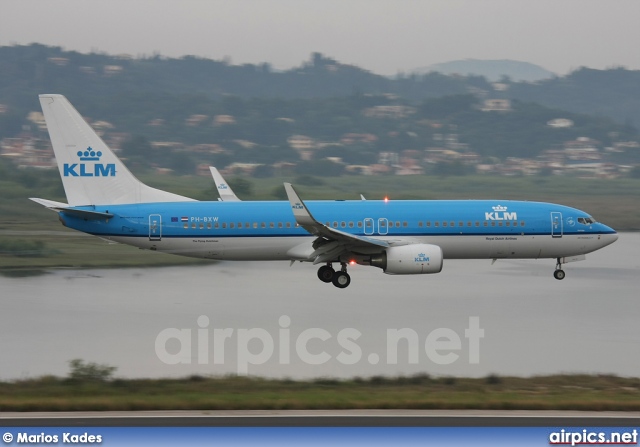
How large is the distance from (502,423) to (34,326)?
26.2 meters

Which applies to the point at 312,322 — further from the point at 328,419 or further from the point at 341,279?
the point at 328,419

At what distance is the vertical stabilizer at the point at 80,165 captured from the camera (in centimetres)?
4947

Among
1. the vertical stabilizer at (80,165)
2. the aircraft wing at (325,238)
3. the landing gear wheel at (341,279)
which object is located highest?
the vertical stabilizer at (80,165)

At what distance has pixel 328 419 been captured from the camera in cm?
2780

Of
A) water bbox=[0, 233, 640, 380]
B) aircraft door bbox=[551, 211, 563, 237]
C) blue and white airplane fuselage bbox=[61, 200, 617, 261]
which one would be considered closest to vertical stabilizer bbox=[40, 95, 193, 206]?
blue and white airplane fuselage bbox=[61, 200, 617, 261]

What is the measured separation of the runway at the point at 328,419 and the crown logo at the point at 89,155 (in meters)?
22.9

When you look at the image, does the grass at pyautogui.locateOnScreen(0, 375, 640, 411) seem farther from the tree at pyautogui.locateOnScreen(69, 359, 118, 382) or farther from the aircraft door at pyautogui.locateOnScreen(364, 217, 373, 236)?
the aircraft door at pyautogui.locateOnScreen(364, 217, 373, 236)

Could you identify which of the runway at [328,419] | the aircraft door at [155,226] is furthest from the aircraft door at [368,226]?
the runway at [328,419]

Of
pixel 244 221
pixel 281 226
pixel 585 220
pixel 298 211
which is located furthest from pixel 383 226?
pixel 585 220

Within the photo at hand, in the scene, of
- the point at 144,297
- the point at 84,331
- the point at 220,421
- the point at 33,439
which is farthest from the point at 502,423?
the point at 144,297

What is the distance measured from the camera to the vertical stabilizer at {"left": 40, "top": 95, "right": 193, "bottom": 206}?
162 feet

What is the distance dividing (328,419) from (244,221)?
22.3 m

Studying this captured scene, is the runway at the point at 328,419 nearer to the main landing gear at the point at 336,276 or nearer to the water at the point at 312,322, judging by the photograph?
the water at the point at 312,322

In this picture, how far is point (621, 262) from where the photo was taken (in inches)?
2825
